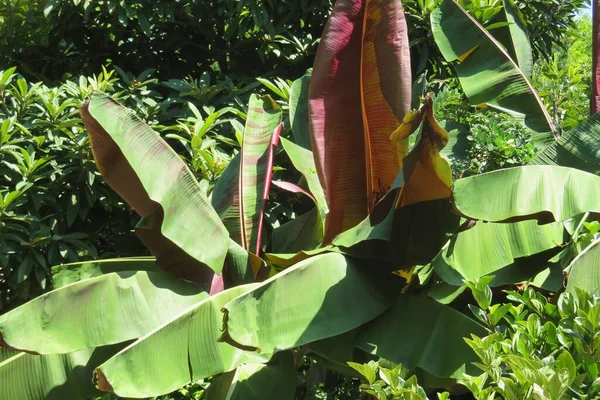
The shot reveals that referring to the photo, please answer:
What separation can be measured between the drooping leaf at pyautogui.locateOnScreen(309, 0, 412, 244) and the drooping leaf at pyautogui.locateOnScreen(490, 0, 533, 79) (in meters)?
1.54

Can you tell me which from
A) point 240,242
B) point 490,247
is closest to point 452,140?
point 490,247

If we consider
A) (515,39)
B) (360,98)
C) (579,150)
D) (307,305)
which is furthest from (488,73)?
(307,305)

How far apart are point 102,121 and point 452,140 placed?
6.17 ft

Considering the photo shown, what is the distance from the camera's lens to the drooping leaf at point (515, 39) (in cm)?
486

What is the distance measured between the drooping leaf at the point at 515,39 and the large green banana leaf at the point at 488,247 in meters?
1.69

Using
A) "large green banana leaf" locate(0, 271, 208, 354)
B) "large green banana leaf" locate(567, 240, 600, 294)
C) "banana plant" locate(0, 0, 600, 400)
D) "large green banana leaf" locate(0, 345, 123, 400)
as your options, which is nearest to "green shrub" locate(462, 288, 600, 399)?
"large green banana leaf" locate(567, 240, 600, 294)

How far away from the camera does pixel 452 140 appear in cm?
410

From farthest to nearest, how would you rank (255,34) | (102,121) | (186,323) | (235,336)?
(255,34) < (102,121) < (186,323) < (235,336)

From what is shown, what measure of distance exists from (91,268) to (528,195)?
7.01 feet

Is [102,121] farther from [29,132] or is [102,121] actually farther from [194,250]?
[29,132]

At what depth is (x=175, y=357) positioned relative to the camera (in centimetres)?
295

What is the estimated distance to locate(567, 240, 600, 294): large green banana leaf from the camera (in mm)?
2904

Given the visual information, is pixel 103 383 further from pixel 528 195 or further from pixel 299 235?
pixel 528 195

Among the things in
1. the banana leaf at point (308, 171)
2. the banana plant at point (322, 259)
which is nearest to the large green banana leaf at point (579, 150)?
the banana plant at point (322, 259)
